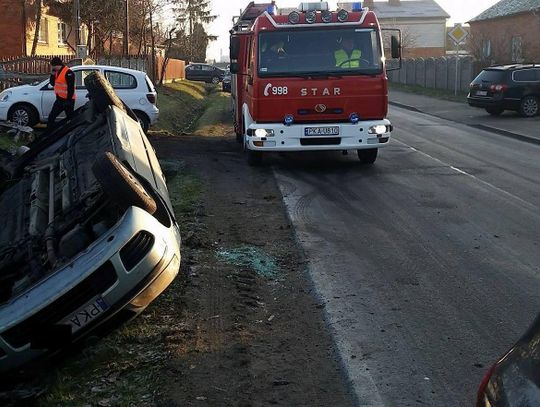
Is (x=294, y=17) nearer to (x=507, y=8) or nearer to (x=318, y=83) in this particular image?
(x=318, y=83)

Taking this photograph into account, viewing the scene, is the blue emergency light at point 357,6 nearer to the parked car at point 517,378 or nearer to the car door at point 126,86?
the car door at point 126,86

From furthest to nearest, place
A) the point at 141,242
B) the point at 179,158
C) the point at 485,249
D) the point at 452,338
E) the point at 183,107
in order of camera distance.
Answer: the point at 183,107, the point at 179,158, the point at 485,249, the point at 452,338, the point at 141,242

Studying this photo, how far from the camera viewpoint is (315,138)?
41.9ft

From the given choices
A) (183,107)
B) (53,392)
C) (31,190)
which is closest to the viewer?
(53,392)

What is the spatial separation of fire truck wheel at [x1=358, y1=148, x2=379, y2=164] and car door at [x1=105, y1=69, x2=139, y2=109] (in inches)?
254

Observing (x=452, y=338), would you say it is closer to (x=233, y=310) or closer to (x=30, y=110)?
(x=233, y=310)

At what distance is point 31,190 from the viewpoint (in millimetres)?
7074

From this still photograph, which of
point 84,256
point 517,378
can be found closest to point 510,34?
point 84,256

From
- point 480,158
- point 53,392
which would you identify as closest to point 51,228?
point 53,392

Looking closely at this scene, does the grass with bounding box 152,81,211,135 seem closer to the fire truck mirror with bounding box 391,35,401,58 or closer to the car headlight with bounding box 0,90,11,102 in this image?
the car headlight with bounding box 0,90,11,102

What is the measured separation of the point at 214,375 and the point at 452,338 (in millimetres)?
1785

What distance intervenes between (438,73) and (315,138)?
31.9 metres

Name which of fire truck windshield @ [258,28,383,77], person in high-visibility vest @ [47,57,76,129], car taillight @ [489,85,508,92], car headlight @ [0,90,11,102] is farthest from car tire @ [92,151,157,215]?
car taillight @ [489,85,508,92]

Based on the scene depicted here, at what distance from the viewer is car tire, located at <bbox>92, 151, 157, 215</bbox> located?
5082 millimetres
